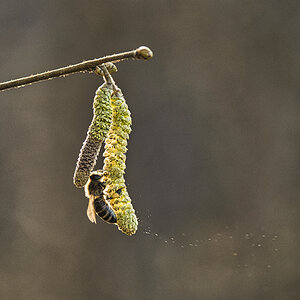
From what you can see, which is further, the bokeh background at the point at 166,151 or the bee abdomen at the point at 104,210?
the bokeh background at the point at 166,151

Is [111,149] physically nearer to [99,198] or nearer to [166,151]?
[99,198]

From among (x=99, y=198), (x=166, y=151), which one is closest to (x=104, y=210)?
(x=99, y=198)

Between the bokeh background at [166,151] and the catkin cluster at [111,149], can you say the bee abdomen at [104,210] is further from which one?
the bokeh background at [166,151]

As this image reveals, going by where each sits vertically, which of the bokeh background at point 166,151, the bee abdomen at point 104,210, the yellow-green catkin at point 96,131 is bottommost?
the bee abdomen at point 104,210

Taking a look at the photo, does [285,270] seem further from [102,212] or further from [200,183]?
[102,212]

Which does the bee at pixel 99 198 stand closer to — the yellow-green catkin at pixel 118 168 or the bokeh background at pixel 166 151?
the yellow-green catkin at pixel 118 168

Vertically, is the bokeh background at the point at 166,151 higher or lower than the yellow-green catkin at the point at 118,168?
higher

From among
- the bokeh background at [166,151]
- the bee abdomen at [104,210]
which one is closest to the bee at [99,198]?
the bee abdomen at [104,210]

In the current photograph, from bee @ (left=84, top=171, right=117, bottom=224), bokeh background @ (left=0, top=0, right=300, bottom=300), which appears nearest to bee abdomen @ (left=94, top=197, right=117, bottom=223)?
bee @ (left=84, top=171, right=117, bottom=224)
